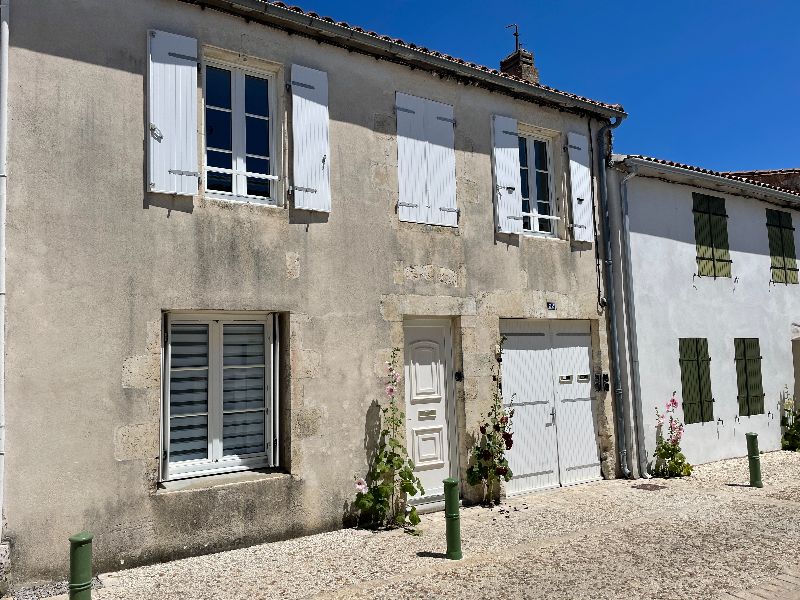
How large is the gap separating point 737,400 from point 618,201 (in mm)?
3652

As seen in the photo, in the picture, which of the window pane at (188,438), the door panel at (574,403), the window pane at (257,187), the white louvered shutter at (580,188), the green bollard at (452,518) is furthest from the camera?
the white louvered shutter at (580,188)

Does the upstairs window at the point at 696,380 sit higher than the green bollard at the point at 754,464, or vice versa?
the upstairs window at the point at 696,380

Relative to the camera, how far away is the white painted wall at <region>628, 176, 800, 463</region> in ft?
29.1

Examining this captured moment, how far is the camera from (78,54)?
5.21m

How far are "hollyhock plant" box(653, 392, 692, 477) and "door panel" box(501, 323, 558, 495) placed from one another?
1.66 m

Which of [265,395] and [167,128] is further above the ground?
[167,128]

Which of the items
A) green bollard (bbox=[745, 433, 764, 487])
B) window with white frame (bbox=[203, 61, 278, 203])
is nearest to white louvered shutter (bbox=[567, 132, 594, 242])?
green bollard (bbox=[745, 433, 764, 487])

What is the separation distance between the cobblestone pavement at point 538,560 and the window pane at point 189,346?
5.28 ft

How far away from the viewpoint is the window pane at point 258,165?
6121mm

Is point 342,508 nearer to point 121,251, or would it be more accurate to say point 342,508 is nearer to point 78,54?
point 121,251

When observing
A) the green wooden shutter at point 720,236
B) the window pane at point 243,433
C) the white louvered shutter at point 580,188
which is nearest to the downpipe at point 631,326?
the white louvered shutter at point 580,188

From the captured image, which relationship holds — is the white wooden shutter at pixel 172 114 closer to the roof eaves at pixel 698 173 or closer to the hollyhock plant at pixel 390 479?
the hollyhock plant at pixel 390 479

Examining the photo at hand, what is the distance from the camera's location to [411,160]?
6992 mm

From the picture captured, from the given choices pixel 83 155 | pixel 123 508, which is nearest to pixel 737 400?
pixel 123 508
